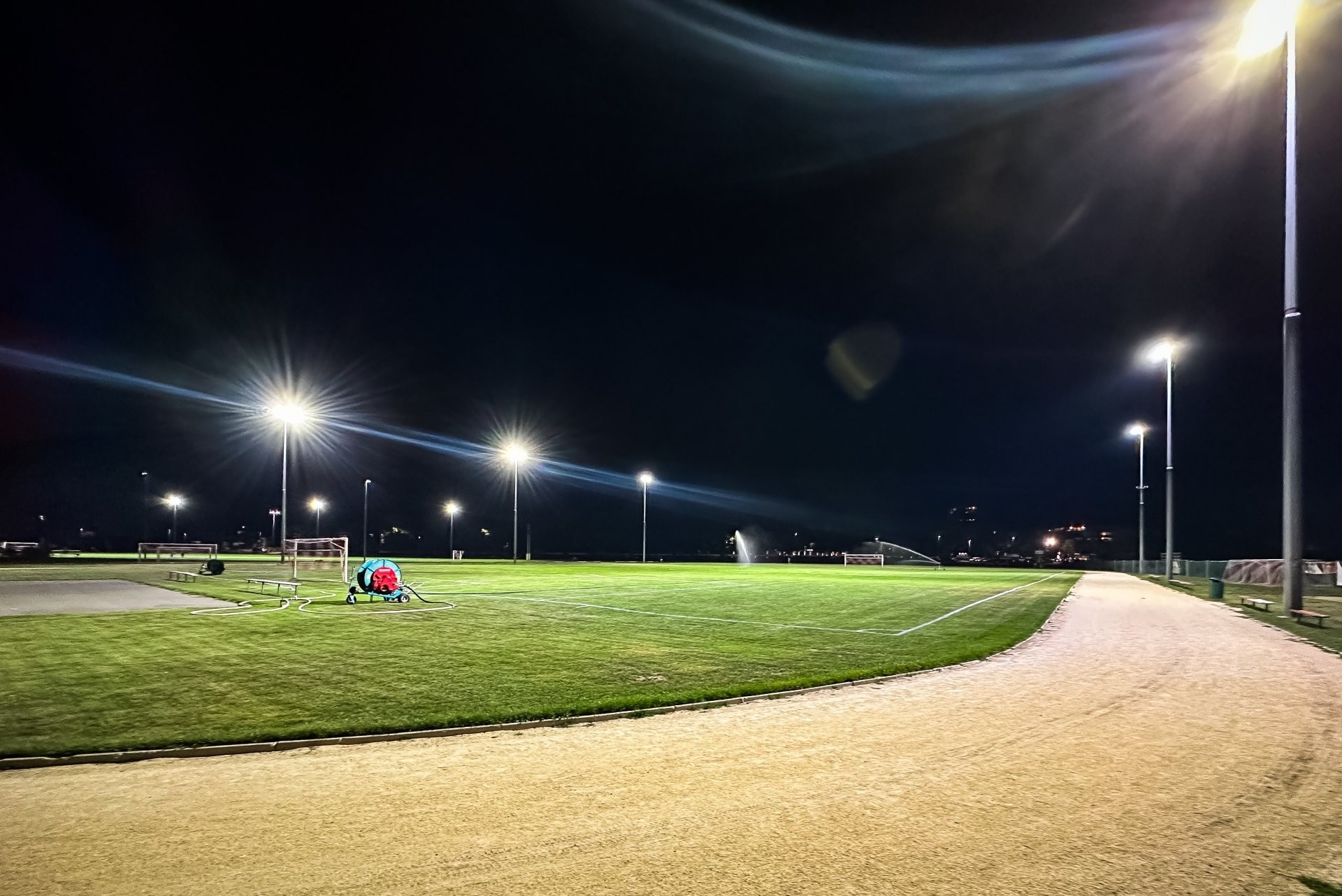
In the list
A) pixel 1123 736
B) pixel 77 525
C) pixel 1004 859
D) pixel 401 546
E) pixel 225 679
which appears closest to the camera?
pixel 1004 859

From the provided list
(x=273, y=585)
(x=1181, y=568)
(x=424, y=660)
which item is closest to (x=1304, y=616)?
(x=424, y=660)

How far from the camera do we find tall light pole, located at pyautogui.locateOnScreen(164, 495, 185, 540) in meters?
95.0

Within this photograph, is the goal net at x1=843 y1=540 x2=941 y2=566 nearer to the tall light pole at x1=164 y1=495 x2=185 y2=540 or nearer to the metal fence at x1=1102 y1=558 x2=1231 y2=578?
the metal fence at x1=1102 y1=558 x2=1231 y2=578

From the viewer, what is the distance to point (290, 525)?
132 m

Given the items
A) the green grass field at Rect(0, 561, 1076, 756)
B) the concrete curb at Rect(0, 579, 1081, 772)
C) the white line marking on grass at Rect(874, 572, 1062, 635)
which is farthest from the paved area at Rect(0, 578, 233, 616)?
the white line marking on grass at Rect(874, 572, 1062, 635)

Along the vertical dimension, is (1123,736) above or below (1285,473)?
below

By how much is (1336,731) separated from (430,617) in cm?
1678

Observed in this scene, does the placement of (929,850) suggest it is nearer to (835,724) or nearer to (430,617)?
(835,724)

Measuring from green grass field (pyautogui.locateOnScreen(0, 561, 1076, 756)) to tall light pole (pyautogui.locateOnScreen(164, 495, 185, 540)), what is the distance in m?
87.1

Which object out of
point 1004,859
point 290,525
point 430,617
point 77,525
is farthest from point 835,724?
point 290,525

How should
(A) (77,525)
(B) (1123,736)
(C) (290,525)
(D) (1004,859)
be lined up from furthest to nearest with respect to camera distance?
(C) (290,525)
(A) (77,525)
(B) (1123,736)
(D) (1004,859)

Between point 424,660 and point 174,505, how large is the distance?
10424 cm

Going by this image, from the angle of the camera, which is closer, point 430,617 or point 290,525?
point 430,617

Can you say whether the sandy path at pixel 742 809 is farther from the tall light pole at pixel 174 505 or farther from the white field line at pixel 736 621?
the tall light pole at pixel 174 505
